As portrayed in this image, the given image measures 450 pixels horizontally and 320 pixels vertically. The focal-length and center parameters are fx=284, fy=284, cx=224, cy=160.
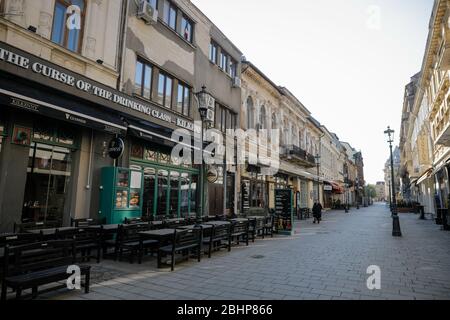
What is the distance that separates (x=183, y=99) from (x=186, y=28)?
3797mm

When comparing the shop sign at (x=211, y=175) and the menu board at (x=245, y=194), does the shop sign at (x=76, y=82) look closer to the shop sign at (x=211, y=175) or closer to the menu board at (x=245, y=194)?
the shop sign at (x=211, y=175)

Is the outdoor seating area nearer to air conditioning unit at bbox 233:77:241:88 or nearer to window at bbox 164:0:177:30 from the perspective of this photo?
window at bbox 164:0:177:30

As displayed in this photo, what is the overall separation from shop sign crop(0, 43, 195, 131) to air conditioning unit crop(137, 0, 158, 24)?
11.6 feet

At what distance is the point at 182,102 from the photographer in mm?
14086

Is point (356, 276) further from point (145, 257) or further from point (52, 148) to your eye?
point (52, 148)

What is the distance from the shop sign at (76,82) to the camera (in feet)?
23.5

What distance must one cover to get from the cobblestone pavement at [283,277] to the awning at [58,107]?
4.08 m

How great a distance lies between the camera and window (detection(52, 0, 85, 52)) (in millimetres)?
8711

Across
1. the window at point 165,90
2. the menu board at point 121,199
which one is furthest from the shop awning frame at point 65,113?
the window at point 165,90

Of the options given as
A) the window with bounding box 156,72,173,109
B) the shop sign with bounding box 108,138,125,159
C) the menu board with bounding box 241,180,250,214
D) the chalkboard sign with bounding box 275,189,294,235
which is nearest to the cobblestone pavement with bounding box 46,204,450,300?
the shop sign with bounding box 108,138,125,159

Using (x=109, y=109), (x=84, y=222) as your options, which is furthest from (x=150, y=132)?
(x=84, y=222)

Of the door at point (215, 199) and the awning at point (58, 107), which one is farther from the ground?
the awning at point (58, 107)
